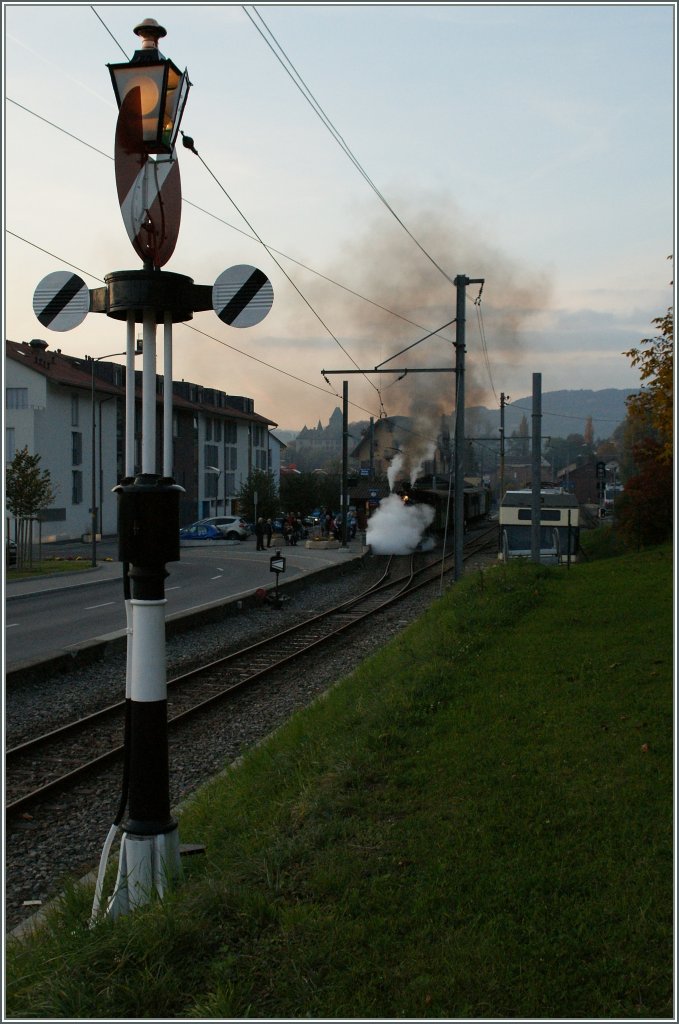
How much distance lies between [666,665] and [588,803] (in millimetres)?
3715

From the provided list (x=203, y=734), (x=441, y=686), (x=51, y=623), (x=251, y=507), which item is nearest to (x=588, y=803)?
(x=441, y=686)

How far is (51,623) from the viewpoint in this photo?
64.2ft

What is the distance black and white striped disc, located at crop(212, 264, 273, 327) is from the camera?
15.1 feet

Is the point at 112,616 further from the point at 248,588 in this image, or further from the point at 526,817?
the point at 526,817

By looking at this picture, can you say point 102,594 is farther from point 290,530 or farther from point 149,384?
point 149,384

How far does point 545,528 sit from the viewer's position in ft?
→ 94.3

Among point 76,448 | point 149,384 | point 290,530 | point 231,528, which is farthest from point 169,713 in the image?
point 76,448

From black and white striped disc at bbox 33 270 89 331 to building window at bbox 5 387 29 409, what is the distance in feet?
151

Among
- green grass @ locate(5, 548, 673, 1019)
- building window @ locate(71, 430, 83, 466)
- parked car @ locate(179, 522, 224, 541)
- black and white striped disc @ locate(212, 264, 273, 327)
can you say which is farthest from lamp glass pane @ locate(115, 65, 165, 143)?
building window @ locate(71, 430, 83, 466)

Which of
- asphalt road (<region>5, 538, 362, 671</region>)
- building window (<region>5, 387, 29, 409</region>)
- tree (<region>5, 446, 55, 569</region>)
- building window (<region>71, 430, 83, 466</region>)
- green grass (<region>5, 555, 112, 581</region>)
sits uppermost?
building window (<region>5, 387, 29, 409</region>)

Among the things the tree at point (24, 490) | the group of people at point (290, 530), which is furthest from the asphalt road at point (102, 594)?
the tree at point (24, 490)

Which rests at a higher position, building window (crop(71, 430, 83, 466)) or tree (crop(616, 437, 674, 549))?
building window (crop(71, 430, 83, 466))

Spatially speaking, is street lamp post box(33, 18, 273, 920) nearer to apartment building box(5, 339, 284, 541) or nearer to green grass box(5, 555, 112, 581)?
green grass box(5, 555, 112, 581)

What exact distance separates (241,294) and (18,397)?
47.2m
